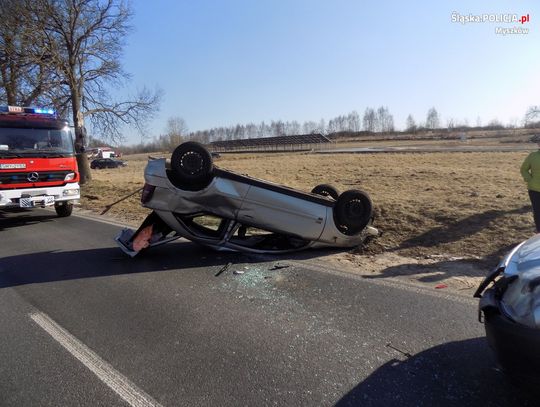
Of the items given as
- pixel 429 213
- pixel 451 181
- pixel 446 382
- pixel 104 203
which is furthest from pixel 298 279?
pixel 104 203

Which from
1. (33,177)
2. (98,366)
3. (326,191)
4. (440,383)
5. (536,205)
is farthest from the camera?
(33,177)

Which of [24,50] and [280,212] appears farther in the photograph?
[24,50]

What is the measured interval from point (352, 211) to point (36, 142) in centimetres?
851

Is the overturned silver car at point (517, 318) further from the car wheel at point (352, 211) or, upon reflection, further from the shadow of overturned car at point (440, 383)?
the car wheel at point (352, 211)

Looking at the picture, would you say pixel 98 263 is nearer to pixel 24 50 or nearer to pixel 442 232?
pixel 442 232

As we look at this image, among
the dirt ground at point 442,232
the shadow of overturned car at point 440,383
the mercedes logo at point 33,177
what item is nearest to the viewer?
the shadow of overturned car at point 440,383

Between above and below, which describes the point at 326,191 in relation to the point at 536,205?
above

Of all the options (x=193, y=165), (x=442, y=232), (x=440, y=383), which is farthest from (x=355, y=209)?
(x=440, y=383)

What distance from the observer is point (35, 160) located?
11.1 m

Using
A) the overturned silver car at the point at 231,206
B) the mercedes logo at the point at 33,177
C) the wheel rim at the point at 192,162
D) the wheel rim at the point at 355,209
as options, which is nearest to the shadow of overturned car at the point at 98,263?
the overturned silver car at the point at 231,206

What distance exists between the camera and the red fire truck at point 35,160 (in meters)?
10.7

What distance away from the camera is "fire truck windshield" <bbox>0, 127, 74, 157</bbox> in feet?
35.4

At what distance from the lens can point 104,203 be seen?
603 inches

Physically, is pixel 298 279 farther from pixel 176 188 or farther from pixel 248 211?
pixel 176 188
